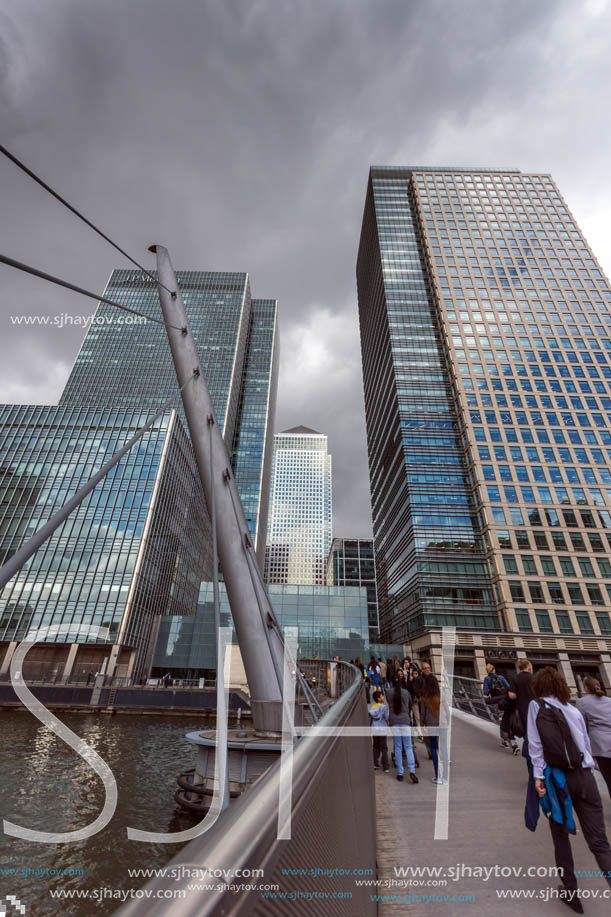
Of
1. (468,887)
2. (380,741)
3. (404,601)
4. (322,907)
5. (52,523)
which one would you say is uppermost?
(404,601)

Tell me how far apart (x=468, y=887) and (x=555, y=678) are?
2095mm

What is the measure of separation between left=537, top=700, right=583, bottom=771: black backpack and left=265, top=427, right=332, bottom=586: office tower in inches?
6592

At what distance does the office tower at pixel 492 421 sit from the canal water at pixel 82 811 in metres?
36.8

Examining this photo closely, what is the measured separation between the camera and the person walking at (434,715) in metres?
7.23

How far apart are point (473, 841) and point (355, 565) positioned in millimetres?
128199

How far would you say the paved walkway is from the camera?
142 inches

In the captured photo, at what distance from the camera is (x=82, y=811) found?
12.3 metres

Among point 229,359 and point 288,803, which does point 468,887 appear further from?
point 229,359

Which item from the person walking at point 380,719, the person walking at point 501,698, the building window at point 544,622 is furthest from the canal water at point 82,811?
the building window at point 544,622

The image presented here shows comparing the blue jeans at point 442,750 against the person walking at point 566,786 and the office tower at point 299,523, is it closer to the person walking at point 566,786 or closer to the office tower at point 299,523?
the person walking at point 566,786

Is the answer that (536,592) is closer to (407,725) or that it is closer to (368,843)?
(407,725)

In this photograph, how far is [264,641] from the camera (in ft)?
23.3

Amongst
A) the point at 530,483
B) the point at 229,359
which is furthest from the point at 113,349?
the point at 530,483

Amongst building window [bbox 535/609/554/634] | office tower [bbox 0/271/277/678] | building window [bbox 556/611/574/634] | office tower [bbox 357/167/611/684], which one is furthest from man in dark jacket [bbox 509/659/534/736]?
building window [bbox 556/611/574/634]
